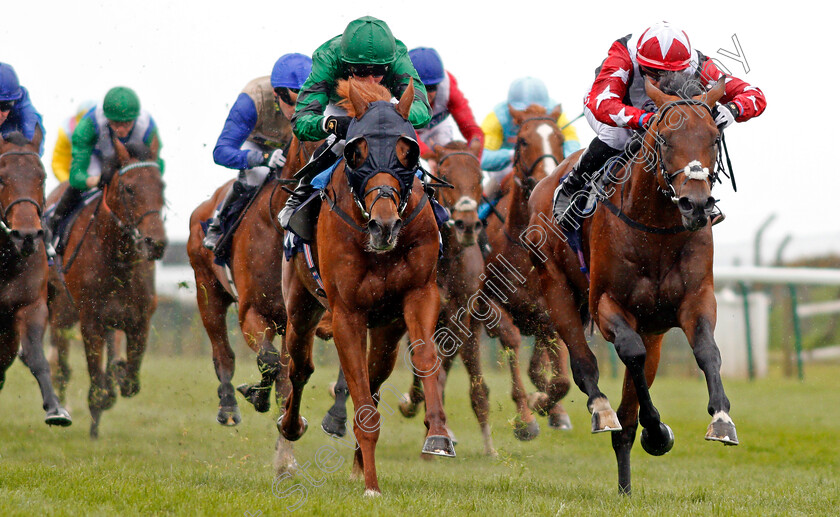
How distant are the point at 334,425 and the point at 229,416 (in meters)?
1.10

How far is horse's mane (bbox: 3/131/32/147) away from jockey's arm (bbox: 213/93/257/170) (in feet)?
4.74

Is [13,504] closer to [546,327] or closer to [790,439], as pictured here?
[546,327]

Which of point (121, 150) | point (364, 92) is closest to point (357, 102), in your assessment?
point (364, 92)

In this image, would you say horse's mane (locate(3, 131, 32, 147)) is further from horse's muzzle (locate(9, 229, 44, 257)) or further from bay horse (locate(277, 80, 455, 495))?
bay horse (locate(277, 80, 455, 495))

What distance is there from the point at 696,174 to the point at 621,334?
1.05 m

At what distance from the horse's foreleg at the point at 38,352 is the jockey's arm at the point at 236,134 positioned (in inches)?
69.0

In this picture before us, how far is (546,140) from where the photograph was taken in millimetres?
8617

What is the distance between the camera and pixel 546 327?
860cm

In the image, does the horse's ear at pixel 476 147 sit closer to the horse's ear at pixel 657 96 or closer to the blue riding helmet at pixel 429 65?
the blue riding helmet at pixel 429 65

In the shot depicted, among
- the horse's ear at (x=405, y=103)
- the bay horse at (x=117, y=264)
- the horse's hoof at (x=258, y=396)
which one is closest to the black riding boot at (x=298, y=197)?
the horse's ear at (x=405, y=103)

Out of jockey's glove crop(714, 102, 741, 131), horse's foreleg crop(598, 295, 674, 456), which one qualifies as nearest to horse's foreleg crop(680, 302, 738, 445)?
horse's foreleg crop(598, 295, 674, 456)

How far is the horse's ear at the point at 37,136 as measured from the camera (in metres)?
8.12

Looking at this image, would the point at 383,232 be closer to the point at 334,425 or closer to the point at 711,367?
the point at 711,367

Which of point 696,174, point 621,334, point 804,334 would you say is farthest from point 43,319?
point 804,334
